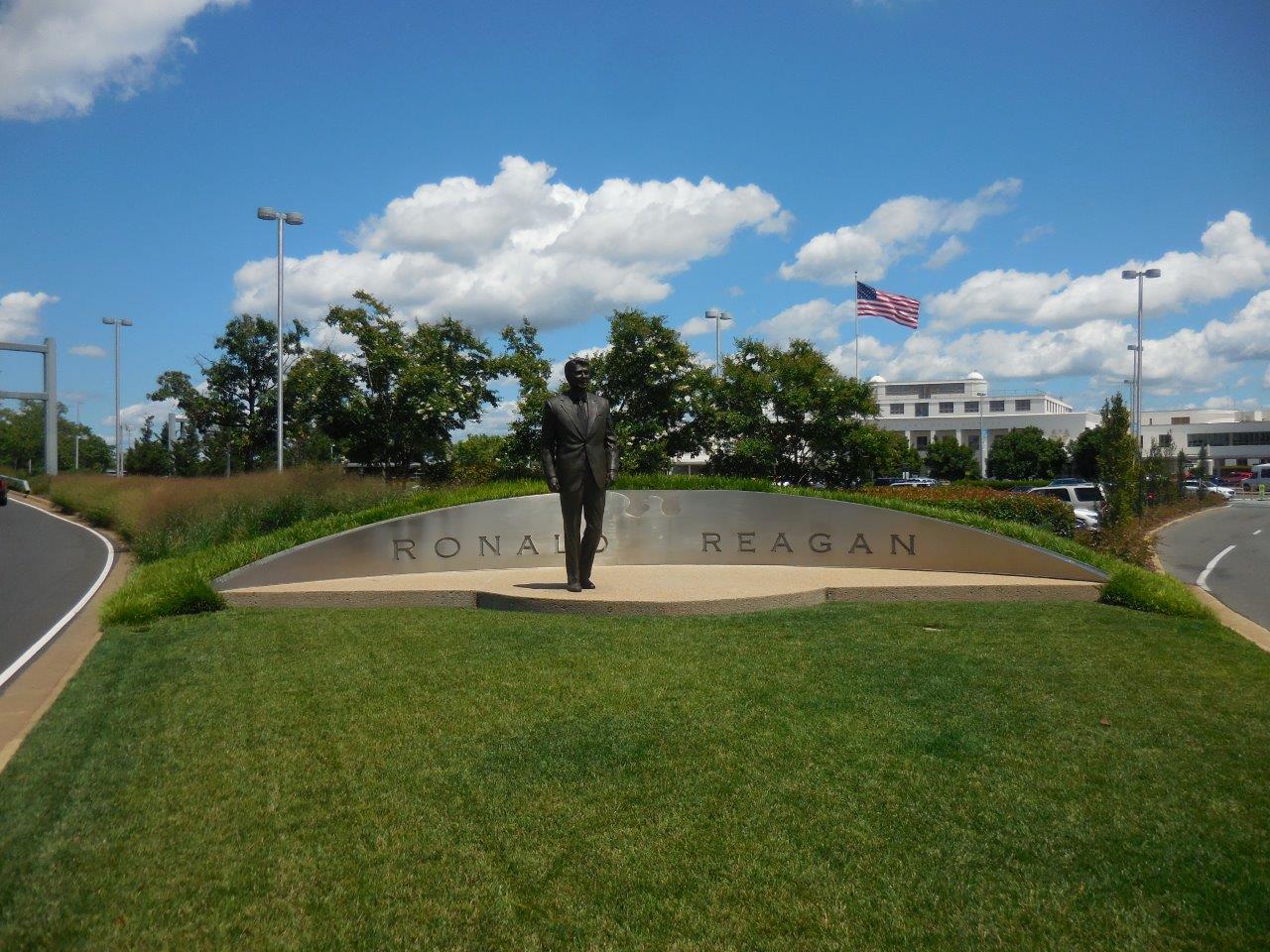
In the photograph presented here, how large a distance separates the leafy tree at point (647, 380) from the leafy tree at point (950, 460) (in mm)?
55236

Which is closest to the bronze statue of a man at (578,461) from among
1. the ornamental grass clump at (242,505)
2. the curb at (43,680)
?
the curb at (43,680)

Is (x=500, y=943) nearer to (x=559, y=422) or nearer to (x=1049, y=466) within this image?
(x=559, y=422)

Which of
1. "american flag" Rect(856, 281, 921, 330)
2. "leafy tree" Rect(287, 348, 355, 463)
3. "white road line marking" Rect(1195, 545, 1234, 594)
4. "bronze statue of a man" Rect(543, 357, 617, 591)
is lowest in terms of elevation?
"white road line marking" Rect(1195, 545, 1234, 594)

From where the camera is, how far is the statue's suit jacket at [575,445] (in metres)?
10.3

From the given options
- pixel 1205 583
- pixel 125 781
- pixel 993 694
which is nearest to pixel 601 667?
pixel 993 694

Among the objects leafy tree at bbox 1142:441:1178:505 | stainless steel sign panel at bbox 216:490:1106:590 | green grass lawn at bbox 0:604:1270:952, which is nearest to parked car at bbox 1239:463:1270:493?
leafy tree at bbox 1142:441:1178:505

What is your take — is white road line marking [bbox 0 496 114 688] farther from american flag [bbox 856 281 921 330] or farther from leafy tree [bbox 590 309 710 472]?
american flag [bbox 856 281 921 330]

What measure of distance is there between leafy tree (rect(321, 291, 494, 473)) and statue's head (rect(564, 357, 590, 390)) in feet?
52.6

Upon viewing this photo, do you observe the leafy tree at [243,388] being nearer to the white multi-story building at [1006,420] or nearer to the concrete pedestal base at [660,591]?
the concrete pedestal base at [660,591]

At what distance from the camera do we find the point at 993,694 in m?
6.63

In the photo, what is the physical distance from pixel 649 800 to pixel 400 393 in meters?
22.6

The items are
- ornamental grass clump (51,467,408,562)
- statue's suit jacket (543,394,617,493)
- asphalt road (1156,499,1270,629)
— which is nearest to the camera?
statue's suit jacket (543,394,617,493)

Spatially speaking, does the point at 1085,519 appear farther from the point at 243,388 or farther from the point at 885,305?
the point at 243,388

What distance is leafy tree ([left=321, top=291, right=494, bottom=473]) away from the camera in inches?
1026
